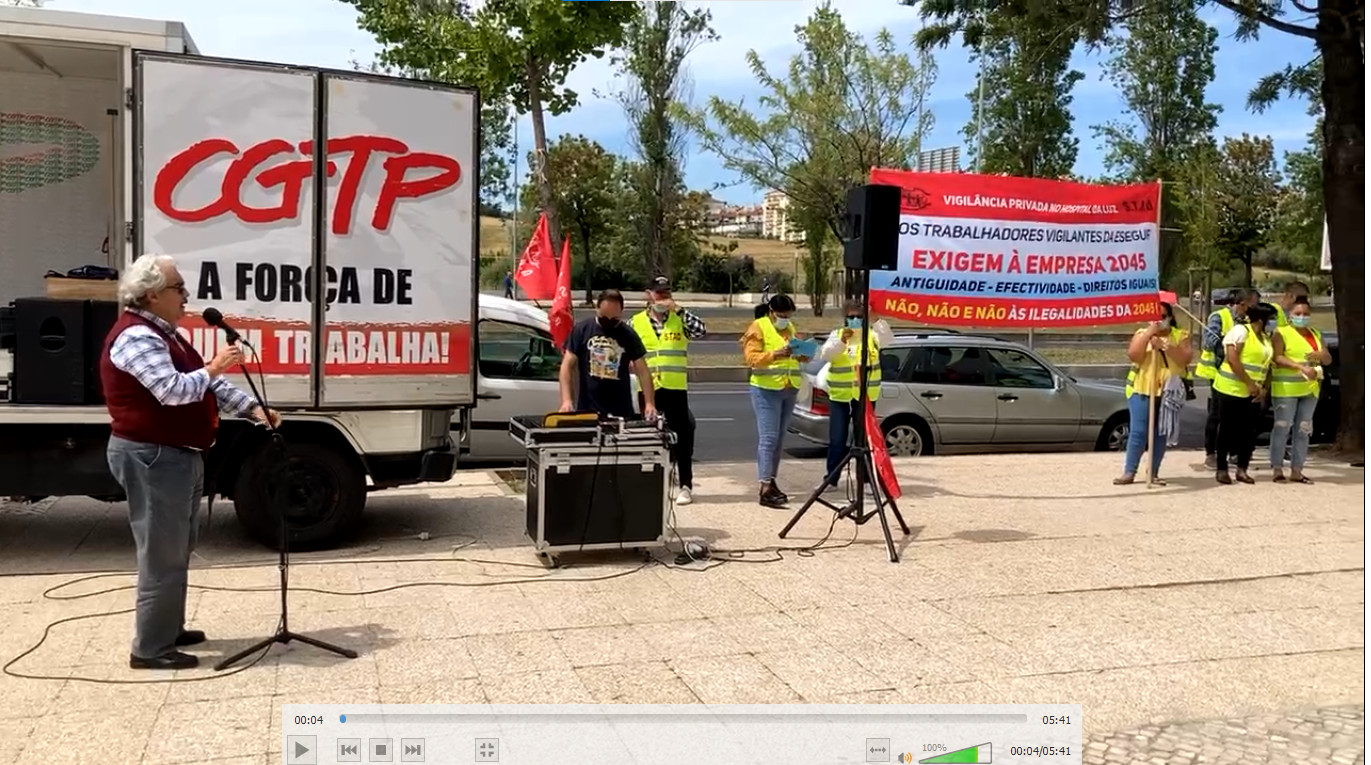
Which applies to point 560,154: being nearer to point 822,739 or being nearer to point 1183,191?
point 1183,191

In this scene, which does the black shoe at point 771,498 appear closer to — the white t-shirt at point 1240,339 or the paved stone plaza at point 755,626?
the paved stone plaza at point 755,626

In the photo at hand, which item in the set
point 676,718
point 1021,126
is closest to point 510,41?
point 676,718

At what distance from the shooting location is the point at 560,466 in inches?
264

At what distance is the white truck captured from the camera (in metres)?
6.46

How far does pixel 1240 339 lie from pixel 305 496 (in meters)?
7.91

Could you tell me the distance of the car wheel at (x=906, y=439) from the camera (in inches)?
464

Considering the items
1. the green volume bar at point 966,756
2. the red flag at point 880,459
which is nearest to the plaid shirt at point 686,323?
the red flag at point 880,459

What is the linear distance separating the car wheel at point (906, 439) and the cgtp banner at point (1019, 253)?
2471mm

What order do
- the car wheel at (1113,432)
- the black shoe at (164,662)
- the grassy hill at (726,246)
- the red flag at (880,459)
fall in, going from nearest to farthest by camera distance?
1. the black shoe at (164,662)
2. the red flag at (880,459)
3. the car wheel at (1113,432)
4. the grassy hill at (726,246)

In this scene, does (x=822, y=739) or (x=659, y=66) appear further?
(x=659, y=66)

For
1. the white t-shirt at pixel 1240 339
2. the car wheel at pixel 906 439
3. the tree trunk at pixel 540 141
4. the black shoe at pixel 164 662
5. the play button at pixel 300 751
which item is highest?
the tree trunk at pixel 540 141

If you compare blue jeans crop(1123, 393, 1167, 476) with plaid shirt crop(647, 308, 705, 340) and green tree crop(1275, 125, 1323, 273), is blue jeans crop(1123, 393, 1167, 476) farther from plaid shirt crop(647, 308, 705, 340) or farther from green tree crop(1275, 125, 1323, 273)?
green tree crop(1275, 125, 1323, 273)

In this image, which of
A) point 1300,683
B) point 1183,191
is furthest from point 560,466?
point 1183,191

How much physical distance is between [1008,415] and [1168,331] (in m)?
2.63
